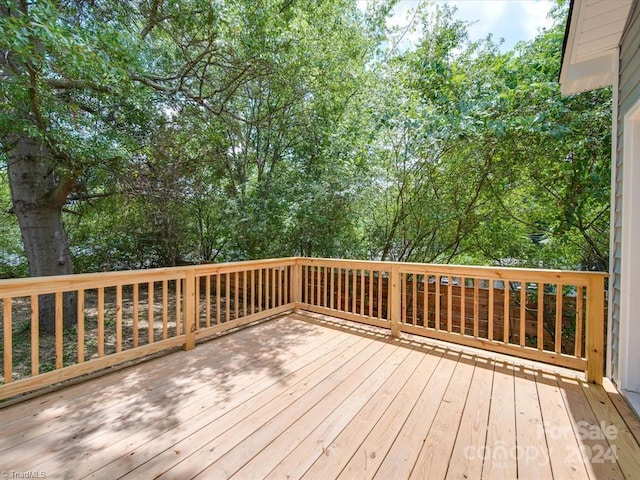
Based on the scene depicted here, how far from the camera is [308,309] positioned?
442cm

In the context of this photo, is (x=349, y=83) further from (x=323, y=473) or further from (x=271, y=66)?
(x=323, y=473)

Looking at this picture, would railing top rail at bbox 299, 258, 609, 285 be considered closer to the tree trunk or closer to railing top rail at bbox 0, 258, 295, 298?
railing top rail at bbox 0, 258, 295, 298

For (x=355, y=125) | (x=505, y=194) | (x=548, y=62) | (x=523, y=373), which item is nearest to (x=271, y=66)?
(x=355, y=125)

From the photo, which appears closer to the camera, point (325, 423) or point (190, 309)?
point (325, 423)

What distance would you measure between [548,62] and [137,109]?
5362 millimetres

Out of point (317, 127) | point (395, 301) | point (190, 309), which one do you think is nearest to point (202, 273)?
point (190, 309)

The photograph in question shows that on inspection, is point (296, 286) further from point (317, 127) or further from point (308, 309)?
point (317, 127)

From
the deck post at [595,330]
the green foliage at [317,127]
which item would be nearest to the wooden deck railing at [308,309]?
the deck post at [595,330]

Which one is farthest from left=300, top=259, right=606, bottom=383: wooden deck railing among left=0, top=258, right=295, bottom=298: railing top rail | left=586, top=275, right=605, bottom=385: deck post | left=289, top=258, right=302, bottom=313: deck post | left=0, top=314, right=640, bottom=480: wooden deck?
left=0, top=258, right=295, bottom=298: railing top rail

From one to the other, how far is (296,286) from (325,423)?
107 inches

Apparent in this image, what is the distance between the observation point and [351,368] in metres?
2.67

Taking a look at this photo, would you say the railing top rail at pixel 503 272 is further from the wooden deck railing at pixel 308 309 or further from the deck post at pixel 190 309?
the deck post at pixel 190 309

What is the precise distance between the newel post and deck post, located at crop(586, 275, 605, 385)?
371 cm

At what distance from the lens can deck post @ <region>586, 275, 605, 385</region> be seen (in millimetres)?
Result: 2387
